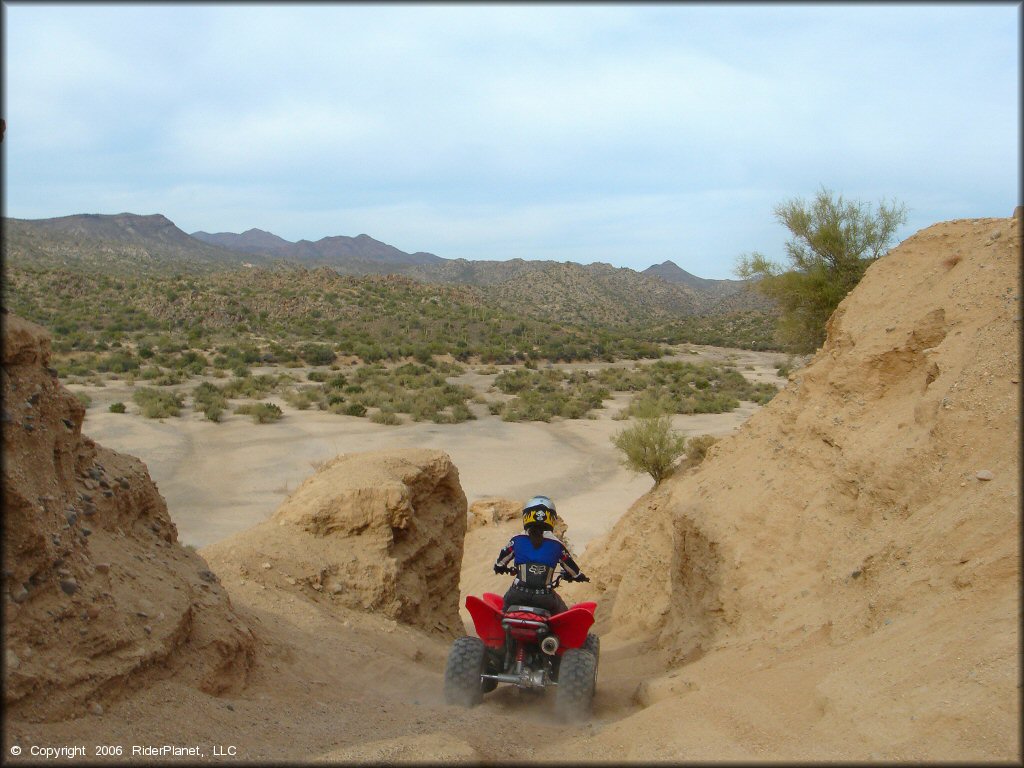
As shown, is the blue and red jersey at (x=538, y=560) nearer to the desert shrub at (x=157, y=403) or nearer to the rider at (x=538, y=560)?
the rider at (x=538, y=560)

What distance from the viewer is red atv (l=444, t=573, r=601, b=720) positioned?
18.7 feet

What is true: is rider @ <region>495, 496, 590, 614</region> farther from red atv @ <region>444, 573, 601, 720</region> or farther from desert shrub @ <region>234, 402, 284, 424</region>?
desert shrub @ <region>234, 402, 284, 424</region>

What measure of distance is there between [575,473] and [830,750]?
19.5m

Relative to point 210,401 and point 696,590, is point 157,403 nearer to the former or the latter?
point 210,401

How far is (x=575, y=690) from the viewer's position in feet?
18.6

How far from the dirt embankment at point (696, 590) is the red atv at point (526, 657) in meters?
0.24

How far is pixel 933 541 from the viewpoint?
5.23 m

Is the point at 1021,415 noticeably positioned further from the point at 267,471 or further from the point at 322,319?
the point at 322,319

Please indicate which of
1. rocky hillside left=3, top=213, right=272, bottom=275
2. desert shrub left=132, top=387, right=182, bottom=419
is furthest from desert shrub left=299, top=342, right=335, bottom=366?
rocky hillside left=3, top=213, right=272, bottom=275

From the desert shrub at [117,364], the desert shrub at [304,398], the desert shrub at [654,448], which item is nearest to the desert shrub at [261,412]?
the desert shrub at [304,398]

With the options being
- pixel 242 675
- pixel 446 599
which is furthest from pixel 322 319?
pixel 242 675

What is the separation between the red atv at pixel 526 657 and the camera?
5691 mm

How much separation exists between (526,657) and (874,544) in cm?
287

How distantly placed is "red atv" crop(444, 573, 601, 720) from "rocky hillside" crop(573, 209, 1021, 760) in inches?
24.9
